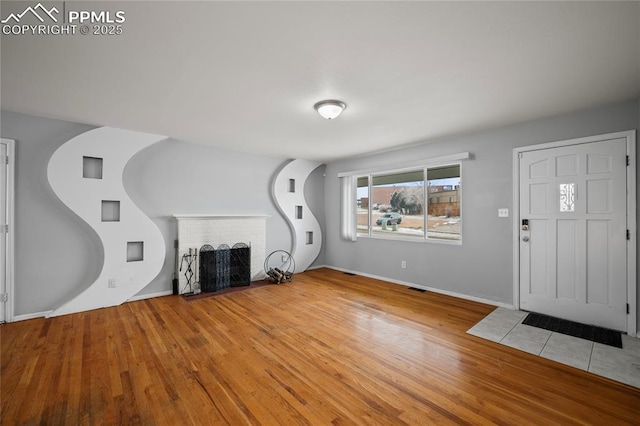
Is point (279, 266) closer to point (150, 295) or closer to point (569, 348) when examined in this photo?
point (150, 295)

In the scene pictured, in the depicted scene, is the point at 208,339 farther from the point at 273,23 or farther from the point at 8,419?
the point at 273,23

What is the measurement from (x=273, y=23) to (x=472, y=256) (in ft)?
13.0

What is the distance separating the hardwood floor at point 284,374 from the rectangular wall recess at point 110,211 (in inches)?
49.3

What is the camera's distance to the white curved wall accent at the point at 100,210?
11.4 ft

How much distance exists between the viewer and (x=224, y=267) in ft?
15.4

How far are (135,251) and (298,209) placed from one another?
10.2ft

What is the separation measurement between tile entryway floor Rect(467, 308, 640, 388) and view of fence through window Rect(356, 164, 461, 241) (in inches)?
61.7

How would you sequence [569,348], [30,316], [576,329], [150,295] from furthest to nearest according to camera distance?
1. [150,295]
2. [30,316]
3. [576,329]
4. [569,348]

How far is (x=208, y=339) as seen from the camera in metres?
2.84

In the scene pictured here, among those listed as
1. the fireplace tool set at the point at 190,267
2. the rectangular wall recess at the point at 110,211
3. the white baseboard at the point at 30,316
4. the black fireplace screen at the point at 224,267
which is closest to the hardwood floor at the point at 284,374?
the white baseboard at the point at 30,316

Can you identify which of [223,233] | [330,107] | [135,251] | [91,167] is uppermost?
[330,107]

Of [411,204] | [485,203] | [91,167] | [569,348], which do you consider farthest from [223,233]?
[569,348]

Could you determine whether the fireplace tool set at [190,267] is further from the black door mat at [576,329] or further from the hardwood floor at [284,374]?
the black door mat at [576,329]

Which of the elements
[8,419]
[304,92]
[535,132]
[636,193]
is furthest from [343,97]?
[8,419]
